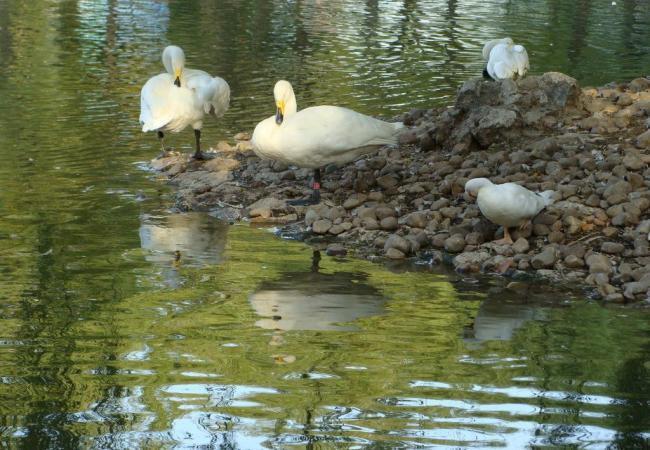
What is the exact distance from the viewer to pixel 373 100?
1568 centimetres

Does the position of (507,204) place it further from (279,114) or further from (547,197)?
(279,114)

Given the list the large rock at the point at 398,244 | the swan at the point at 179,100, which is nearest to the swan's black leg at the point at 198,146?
the swan at the point at 179,100

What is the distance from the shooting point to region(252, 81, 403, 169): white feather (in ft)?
32.4

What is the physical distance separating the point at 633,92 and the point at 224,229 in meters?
4.92

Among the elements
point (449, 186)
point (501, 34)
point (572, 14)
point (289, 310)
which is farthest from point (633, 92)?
point (572, 14)

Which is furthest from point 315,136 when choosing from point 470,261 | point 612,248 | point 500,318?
point 500,318

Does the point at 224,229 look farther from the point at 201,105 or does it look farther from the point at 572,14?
the point at 572,14

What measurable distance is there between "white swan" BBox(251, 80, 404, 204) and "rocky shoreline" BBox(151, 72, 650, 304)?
0.45m

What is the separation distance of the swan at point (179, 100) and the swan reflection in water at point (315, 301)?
4.01 meters

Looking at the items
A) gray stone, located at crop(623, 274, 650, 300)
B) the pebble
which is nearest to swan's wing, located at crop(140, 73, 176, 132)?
the pebble

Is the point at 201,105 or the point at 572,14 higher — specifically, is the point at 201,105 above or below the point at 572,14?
above

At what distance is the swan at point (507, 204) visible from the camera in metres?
8.69

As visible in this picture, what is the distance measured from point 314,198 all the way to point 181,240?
1.36 meters

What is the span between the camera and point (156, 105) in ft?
40.6
